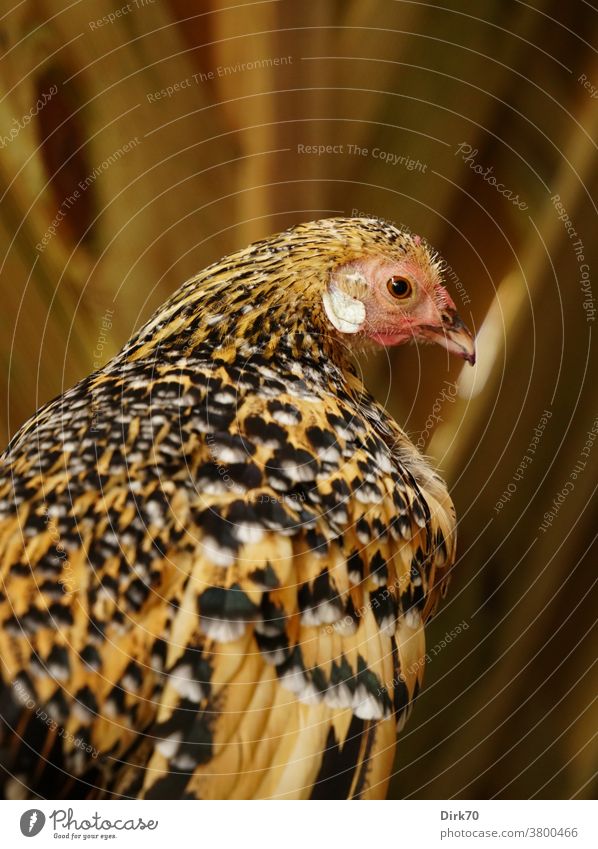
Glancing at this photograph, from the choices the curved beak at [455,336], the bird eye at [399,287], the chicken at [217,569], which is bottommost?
the chicken at [217,569]

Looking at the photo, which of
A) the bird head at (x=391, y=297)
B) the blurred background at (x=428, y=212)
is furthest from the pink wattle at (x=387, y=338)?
the blurred background at (x=428, y=212)

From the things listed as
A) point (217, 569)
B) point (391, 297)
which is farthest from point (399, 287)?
point (217, 569)

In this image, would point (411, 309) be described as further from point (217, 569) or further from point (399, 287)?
point (217, 569)

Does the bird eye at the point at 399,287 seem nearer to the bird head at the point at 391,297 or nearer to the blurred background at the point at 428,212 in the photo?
the bird head at the point at 391,297

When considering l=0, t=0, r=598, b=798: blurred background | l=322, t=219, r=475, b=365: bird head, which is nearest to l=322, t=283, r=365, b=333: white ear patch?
l=322, t=219, r=475, b=365: bird head

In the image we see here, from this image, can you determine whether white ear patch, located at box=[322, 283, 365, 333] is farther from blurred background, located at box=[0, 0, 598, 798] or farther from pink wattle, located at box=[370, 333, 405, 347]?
blurred background, located at box=[0, 0, 598, 798]

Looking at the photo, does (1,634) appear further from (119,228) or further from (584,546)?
(584,546)

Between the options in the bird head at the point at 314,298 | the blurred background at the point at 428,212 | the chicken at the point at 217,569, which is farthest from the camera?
the blurred background at the point at 428,212
